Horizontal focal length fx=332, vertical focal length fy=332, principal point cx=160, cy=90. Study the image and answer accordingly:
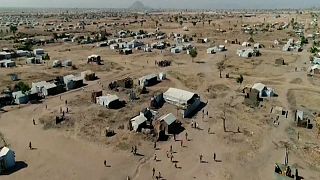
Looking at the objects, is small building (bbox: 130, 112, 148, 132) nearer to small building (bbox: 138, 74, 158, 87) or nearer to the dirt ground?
the dirt ground

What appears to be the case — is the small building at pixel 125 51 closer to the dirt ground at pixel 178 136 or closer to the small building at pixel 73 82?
the dirt ground at pixel 178 136

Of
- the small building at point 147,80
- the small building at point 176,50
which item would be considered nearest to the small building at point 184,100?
the small building at point 147,80

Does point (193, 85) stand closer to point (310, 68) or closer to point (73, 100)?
point (73, 100)

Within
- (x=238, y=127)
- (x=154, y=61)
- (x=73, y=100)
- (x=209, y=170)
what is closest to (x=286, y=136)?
(x=238, y=127)

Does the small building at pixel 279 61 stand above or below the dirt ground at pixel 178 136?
above

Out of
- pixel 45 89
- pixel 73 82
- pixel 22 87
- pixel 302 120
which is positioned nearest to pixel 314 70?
pixel 302 120

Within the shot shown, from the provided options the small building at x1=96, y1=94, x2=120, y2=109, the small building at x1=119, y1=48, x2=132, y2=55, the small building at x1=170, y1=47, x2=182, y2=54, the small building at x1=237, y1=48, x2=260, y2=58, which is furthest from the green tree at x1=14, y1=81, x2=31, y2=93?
the small building at x1=237, y1=48, x2=260, y2=58
